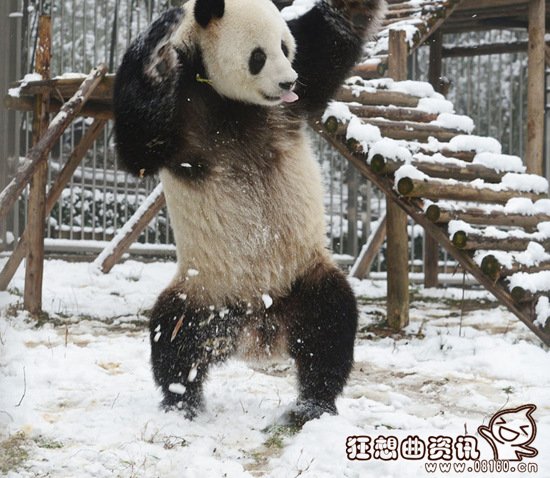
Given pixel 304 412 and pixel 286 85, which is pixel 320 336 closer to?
pixel 304 412

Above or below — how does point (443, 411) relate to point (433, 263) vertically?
above

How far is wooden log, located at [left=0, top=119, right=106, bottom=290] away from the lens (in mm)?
5953

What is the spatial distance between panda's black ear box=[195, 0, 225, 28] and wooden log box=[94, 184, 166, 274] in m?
3.51

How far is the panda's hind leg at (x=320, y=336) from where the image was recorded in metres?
3.26

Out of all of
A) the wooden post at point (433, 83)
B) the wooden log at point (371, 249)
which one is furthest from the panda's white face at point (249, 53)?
the wooden post at point (433, 83)

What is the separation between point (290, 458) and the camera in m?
2.72

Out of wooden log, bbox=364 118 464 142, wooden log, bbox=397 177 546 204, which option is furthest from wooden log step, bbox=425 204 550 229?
wooden log, bbox=364 118 464 142

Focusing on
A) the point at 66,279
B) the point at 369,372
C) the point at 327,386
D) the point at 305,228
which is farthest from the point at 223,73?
the point at 66,279

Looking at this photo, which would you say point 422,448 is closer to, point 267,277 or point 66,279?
point 267,277

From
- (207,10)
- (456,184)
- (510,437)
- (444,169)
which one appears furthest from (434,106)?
(510,437)

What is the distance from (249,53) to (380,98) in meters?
2.73

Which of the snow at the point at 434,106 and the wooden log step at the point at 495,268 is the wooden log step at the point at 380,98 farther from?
the wooden log step at the point at 495,268

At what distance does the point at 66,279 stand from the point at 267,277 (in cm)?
444

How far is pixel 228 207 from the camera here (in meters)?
3.29
